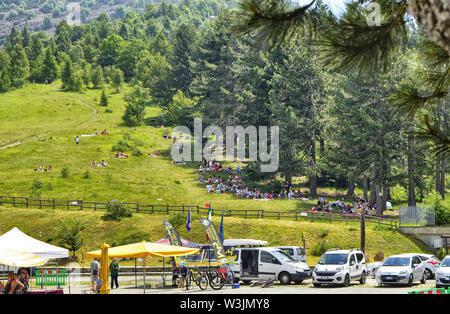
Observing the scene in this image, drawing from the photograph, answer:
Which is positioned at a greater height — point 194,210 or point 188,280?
point 194,210

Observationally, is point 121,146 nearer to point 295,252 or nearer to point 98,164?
point 98,164

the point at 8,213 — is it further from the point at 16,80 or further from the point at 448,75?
the point at 16,80

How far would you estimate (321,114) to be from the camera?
62.9 meters

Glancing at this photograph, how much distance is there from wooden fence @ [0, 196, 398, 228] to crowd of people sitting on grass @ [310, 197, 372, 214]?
12.1ft

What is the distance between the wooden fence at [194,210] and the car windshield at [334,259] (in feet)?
55.9

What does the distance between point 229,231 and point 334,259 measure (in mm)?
16078

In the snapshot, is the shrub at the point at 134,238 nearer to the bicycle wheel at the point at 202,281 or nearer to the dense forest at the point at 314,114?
the bicycle wheel at the point at 202,281

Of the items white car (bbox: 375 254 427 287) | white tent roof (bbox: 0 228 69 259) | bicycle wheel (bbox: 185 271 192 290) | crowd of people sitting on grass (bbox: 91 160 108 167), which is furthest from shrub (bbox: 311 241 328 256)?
crowd of people sitting on grass (bbox: 91 160 108 167)

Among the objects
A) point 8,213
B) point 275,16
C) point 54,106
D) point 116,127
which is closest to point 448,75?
point 275,16

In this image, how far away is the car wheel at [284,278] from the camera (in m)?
28.8

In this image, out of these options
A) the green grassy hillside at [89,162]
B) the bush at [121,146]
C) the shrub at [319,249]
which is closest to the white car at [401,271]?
the shrub at [319,249]

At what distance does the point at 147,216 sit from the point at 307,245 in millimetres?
12911

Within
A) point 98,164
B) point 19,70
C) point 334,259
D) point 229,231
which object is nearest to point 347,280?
point 334,259

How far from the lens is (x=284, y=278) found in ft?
94.9
